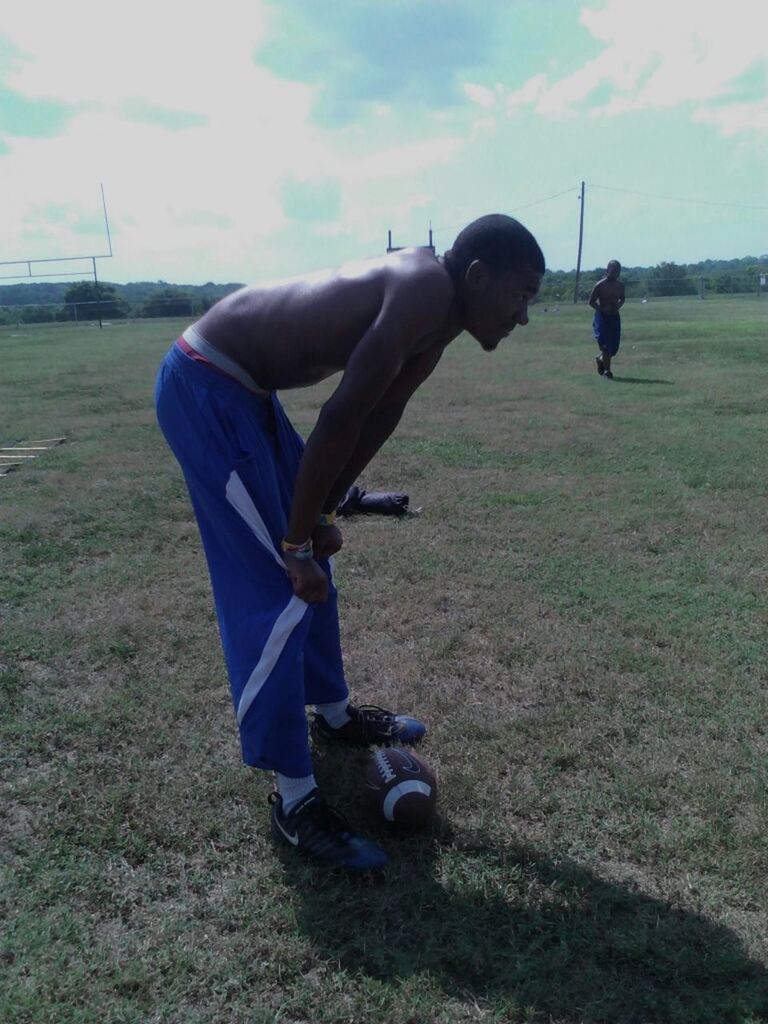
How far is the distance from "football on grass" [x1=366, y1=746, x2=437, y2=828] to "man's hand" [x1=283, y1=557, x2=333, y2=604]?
2.06 feet

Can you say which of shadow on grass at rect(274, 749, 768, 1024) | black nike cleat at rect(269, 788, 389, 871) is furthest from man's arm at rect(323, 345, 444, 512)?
shadow on grass at rect(274, 749, 768, 1024)

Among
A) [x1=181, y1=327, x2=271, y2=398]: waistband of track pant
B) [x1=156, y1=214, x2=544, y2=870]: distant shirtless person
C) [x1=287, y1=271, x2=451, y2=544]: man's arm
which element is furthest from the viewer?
[x1=181, y1=327, x2=271, y2=398]: waistband of track pant

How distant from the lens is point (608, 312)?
13273 millimetres

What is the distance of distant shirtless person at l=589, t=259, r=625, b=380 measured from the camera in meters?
13.2

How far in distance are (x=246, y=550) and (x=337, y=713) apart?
904 mm

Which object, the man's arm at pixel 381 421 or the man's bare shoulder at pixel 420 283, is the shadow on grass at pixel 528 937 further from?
the man's bare shoulder at pixel 420 283

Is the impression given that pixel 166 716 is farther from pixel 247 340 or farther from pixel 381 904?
pixel 247 340

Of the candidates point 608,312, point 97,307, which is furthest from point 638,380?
point 97,307

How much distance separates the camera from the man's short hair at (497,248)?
2393mm

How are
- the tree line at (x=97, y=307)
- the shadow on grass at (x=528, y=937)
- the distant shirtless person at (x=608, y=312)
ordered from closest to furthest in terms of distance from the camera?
the shadow on grass at (x=528, y=937) → the distant shirtless person at (x=608, y=312) → the tree line at (x=97, y=307)

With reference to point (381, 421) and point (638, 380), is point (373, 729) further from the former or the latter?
point (638, 380)

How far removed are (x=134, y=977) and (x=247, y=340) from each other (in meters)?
1.72

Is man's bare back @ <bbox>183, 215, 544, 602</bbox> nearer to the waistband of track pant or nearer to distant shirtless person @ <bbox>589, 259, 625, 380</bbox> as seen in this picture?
the waistband of track pant

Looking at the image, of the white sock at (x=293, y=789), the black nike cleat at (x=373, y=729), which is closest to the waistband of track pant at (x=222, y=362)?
the white sock at (x=293, y=789)
